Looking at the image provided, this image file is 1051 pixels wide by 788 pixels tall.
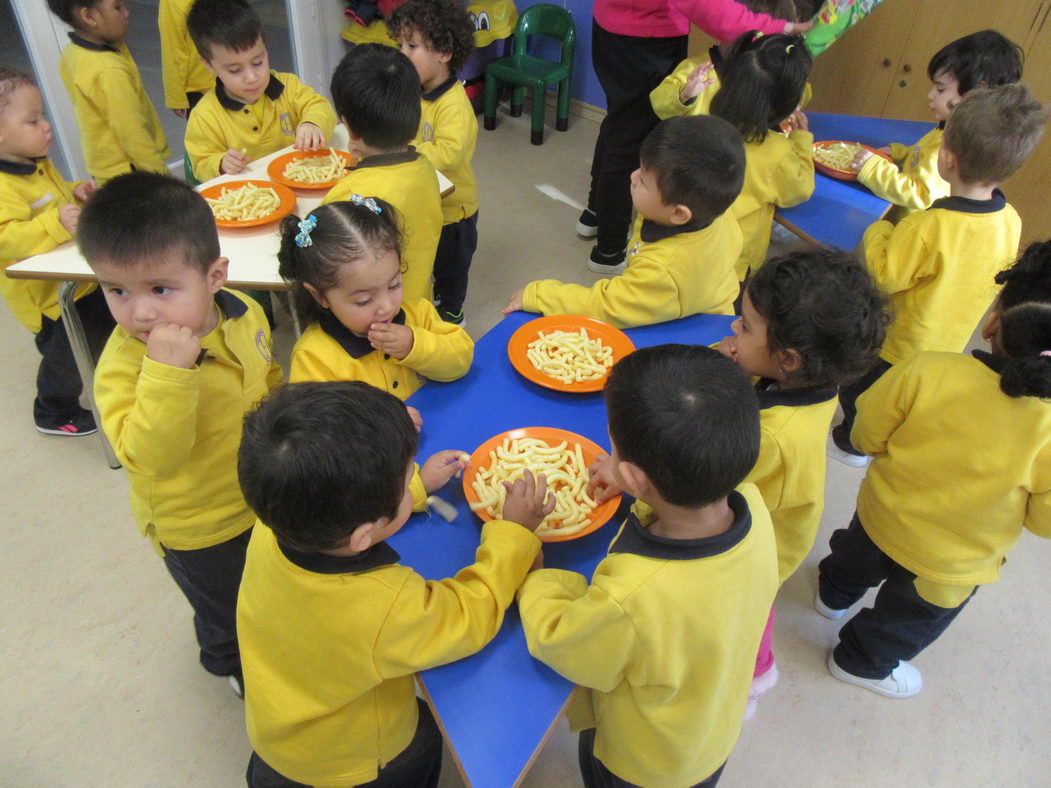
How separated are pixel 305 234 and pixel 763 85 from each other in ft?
→ 6.02

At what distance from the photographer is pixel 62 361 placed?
2.71 meters

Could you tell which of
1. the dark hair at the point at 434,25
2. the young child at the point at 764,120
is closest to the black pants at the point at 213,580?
the young child at the point at 764,120

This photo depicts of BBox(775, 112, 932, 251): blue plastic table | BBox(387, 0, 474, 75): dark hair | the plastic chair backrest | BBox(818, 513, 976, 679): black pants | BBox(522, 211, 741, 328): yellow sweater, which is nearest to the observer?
BBox(818, 513, 976, 679): black pants

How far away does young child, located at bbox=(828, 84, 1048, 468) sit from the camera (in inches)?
81.9

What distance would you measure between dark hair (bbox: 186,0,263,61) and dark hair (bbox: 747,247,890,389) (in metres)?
2.37

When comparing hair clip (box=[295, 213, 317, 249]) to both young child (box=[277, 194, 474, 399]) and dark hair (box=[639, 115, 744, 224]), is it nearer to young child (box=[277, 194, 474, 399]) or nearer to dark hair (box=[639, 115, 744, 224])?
young child (box=[277, 194, 474, 399])

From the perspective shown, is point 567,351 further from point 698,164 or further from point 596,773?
point 596,773

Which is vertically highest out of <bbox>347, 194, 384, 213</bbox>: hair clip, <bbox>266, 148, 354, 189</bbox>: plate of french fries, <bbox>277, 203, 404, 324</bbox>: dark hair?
<bbox>347, 194, 384, 213</bbox>: hair clip

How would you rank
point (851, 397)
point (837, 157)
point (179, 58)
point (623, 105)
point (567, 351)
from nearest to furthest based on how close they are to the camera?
point (567, 351) → point (851, 397) → point (837, 157) → point (179, 58) → point (623, 105)

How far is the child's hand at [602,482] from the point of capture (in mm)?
1407

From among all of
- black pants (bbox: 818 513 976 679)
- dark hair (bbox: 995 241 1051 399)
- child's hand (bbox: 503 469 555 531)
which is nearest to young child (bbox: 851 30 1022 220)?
dark hair (bbox: 995 241 1051 399)

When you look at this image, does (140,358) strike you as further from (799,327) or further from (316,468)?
(799,327)

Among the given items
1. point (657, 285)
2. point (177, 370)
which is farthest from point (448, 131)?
point (177, 370)

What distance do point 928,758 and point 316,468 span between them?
2.13m
